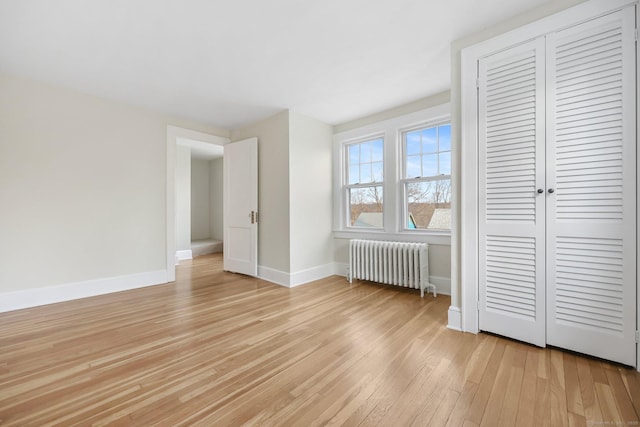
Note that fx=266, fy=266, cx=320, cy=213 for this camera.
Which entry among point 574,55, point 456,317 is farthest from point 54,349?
point 574,55

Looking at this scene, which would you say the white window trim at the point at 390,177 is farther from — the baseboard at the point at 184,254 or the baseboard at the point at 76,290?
the baseboard at the point at 184,254

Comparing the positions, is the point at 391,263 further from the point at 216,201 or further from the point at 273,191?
the point at 216,201

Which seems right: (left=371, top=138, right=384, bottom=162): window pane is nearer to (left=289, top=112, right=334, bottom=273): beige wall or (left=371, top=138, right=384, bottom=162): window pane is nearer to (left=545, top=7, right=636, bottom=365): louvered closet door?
(left=289, top=112, right=334, bottom=273): beige wall

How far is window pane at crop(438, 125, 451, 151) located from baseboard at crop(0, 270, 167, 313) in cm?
440

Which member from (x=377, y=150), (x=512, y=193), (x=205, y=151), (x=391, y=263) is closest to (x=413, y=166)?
(x=377, y=150)

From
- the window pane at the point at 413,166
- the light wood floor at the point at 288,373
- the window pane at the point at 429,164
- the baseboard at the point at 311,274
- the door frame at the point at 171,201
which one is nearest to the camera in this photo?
the light wood floor at the point at 288,373

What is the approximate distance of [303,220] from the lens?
405 centimetres

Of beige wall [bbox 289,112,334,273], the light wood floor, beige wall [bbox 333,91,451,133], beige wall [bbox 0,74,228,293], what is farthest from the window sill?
beige wall [bbox 0,74,228,293]

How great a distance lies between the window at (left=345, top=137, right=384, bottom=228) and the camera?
4148 millimetres

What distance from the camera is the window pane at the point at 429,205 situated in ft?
11.5

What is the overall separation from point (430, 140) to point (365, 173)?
1081 mm

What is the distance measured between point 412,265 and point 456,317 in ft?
3.60

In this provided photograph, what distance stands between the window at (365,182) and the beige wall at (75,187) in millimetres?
2936

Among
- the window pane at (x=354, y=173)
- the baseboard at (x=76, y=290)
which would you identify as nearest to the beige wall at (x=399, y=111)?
the window pane at (x=354, y=173)
